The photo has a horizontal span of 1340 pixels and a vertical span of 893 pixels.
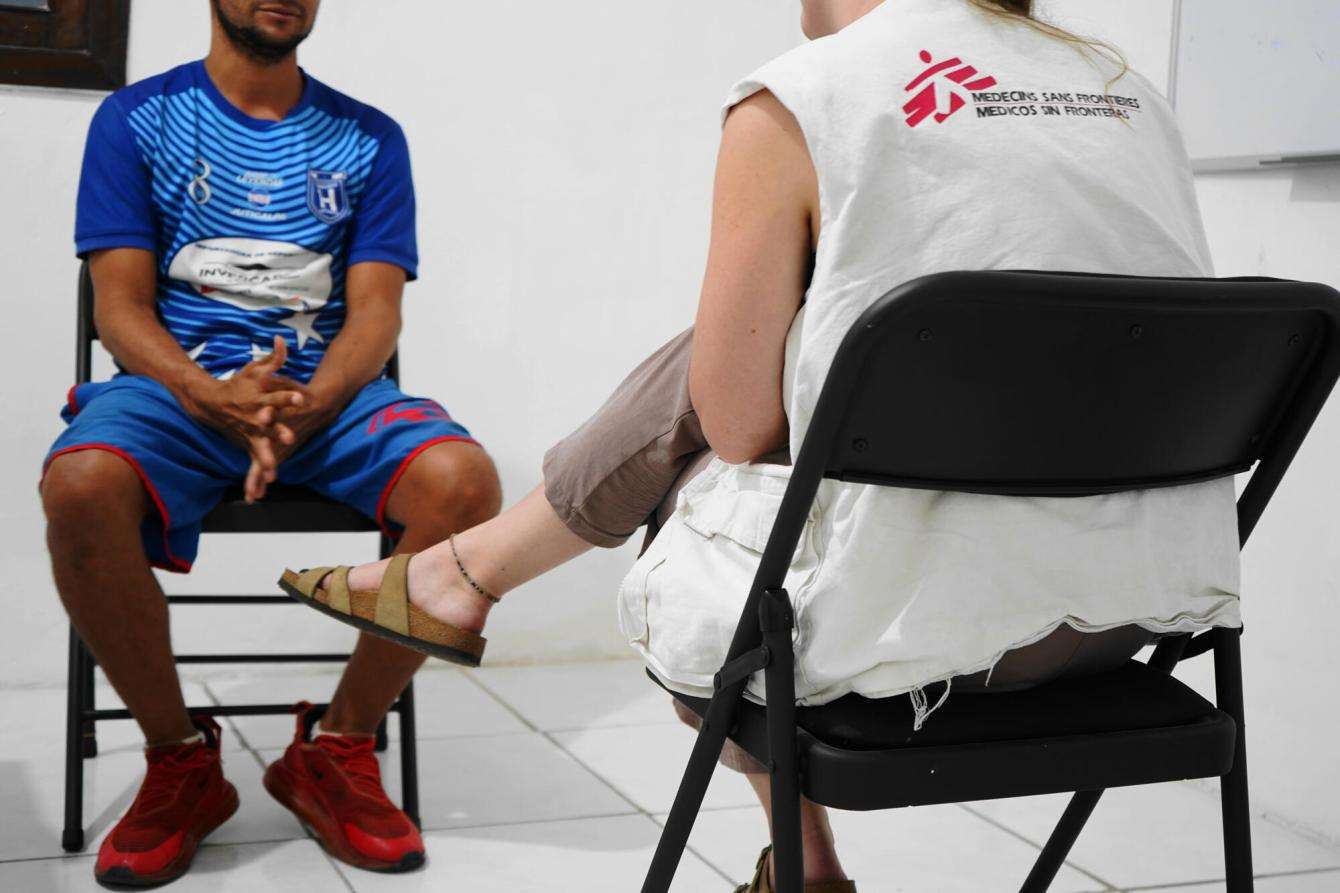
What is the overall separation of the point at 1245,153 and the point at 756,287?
1484mm

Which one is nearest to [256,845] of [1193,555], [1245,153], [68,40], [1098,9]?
[1193,555]

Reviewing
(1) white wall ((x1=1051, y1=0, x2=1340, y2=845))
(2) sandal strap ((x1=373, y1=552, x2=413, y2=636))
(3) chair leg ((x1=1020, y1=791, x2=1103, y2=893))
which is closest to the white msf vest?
(3) chair leg ((x1=1020, y1=791, x2=1103, y2=893))

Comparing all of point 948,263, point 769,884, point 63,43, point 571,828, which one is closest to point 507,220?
point 63,43

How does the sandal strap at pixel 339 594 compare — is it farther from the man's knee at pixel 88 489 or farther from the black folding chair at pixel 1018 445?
the black folding chair at pixel 1018 445

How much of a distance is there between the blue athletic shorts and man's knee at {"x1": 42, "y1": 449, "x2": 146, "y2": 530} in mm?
18

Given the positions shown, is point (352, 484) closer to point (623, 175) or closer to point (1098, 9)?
point (623, 175)

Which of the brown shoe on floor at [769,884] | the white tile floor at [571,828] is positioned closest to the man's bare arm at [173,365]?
the white tile floor at [571,828]

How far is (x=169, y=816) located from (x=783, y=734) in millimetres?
1228

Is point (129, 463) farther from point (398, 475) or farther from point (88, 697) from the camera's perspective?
point (88, 697)

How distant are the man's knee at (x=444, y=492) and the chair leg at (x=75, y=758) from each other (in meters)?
0.56

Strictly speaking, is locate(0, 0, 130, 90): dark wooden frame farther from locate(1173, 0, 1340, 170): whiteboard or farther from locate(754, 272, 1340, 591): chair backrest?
locate(754, 272, 1340, 591): chair backrest

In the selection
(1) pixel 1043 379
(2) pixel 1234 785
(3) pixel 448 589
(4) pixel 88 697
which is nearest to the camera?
(1) pixel 1043 379

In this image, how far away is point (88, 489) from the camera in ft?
6.31

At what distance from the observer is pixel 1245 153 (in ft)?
7.38
